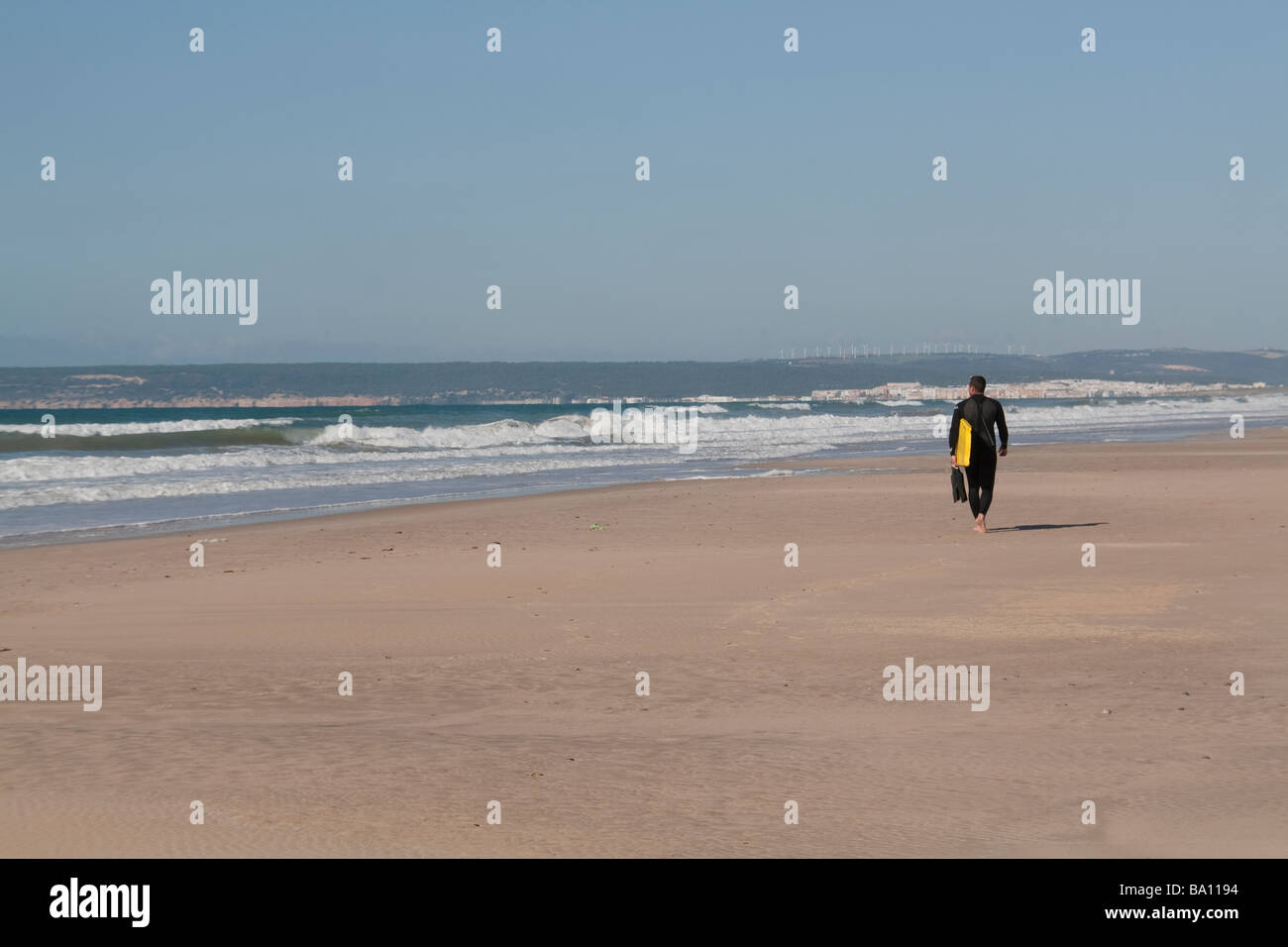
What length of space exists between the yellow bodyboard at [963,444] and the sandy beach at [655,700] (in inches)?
49.7

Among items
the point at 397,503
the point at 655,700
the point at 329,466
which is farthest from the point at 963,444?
the point at 329,466

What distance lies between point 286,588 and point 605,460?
76.9 feet

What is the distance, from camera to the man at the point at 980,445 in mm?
14039

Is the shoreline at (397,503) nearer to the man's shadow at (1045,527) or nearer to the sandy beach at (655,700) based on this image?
the sandy beach at (655,700)

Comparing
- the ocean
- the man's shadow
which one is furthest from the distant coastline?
the man's shadow

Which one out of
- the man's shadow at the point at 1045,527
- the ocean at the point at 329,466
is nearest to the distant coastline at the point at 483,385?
the ocean at the point at 329,466

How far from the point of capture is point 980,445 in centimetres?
1416

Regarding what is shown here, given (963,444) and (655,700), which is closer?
(655,700)

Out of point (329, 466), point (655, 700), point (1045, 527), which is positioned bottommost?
point (655, 700)

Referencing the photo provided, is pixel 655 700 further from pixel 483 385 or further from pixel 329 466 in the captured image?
pixel 483 385
